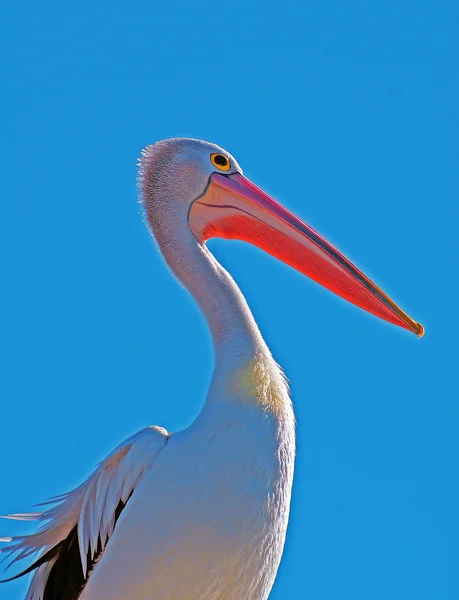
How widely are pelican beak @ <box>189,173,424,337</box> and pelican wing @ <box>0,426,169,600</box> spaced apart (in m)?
1.50

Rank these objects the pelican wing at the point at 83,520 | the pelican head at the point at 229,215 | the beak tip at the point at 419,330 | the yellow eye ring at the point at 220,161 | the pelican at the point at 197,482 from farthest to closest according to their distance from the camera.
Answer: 1. the yellow eye ring at the point at 220,161
2. the pelican head at the point at 229,215
3. the beak tip at the point at 419,330
4. the pelican wing at the point at 83,520
5. the pelican at the point at 197,482

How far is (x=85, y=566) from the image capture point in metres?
5.93

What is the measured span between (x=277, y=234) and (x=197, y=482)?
76.8 inches

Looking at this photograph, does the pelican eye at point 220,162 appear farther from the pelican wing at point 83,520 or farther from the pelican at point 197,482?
the pelican wing at point 83,520

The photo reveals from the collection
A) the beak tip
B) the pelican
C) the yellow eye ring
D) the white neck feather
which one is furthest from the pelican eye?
the beak tip

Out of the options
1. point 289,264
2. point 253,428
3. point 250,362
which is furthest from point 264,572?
point 289,264

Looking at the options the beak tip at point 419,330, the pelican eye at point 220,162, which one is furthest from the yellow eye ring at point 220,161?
the beak tip at point 419,330

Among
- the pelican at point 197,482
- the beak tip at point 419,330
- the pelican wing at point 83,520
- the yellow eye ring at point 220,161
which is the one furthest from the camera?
the yellow eye ring at point 220,161

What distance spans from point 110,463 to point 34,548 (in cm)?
68

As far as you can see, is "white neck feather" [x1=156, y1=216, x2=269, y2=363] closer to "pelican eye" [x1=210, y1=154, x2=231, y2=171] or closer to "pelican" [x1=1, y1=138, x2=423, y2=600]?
"pelican" [x1=1, y1=138, x2=423, y2=600]

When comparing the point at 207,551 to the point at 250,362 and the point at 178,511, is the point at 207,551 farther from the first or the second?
the point at 250,362

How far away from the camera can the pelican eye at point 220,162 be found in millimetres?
7020

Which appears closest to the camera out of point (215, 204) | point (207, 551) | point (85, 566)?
point (207, 551)

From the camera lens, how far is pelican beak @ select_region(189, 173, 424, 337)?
6.80 m
